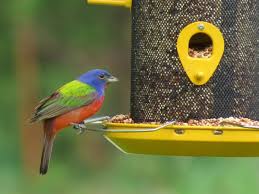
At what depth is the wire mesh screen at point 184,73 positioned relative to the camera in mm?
6410

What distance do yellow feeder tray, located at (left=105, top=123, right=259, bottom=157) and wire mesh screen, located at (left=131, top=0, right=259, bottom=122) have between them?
404 mm

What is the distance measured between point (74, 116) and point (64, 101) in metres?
0.14

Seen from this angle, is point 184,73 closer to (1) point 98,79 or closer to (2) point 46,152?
(1) point 98,79

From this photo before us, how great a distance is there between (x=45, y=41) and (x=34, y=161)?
2286 mm

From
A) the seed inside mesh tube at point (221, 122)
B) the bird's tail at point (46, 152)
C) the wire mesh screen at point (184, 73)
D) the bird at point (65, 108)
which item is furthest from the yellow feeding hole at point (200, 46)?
the bird's tail at point (46, 152)

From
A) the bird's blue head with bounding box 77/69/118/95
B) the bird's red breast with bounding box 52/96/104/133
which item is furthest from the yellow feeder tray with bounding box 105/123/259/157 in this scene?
the bird's blue head with bounding box 77/69/118/95

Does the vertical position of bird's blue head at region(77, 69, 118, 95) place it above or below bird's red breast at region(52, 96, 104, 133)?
above

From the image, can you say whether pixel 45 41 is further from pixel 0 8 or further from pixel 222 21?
pixel 222 21

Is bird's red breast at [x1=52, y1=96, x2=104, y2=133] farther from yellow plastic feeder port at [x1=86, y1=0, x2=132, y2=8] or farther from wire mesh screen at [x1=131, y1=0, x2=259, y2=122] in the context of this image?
yellow plastic feeder port at [x1=86, y1=0, x2=132, y2=8]

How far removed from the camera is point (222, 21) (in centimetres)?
646

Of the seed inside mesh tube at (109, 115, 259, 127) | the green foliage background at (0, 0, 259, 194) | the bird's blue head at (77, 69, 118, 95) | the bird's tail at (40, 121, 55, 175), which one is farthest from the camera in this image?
the green foliage background at (0, 0, 259, 194)

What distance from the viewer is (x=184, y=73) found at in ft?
21.1

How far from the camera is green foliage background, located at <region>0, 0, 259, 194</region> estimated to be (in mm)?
10945

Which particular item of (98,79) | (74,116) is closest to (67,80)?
(98,79)
